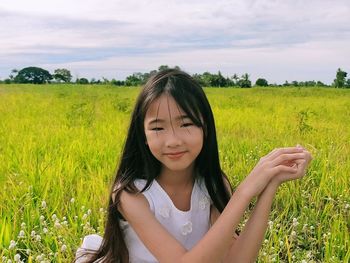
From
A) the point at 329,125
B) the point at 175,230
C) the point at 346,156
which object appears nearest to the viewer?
the point at 175,230

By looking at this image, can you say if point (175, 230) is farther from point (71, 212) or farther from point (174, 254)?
point (71, 212)

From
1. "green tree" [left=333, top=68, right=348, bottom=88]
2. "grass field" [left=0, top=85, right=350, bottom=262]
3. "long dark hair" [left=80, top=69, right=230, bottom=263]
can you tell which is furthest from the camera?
"green tree" [left=333, top=68, right=348, bottom=88]

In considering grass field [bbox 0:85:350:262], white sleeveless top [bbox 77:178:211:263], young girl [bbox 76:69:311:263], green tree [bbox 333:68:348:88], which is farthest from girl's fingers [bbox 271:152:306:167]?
green tree [bbox 333:68:348:88]

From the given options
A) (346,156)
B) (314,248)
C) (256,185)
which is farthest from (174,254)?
(346,156)

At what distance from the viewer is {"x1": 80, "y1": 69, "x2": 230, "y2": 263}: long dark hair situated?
7.11 feet

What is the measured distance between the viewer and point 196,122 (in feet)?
7.06

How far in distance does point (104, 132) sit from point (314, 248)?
12.9 feet

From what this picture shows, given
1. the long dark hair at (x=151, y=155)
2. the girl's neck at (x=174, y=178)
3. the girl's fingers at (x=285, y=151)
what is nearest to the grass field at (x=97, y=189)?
the long dark hair at (x=151, y=155)

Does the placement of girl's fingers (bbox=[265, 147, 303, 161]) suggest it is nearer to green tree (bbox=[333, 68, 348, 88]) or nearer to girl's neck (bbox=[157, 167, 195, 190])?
girl's neck (bbox=[157, 167, 195, 190])

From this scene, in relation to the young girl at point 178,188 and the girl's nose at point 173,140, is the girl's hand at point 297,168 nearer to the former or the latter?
the young girl at point 178,188

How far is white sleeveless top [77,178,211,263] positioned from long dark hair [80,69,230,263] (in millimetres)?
35

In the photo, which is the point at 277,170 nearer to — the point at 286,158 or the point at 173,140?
the point at 286,158

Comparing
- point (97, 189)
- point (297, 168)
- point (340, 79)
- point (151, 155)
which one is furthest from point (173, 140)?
point (340, 79)

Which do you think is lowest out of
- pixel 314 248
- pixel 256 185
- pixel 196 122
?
pixel 314 248
